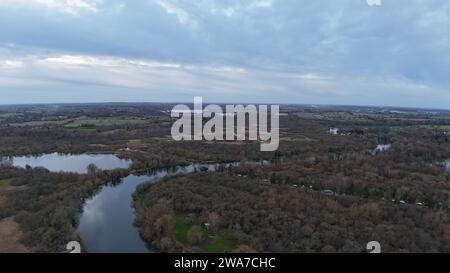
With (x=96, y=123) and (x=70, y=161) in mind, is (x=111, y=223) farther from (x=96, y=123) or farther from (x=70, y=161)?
(x=96, y=123)

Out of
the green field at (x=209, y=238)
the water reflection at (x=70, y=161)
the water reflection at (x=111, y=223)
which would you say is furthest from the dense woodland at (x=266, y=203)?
the water reflection at (x=70, y=161)

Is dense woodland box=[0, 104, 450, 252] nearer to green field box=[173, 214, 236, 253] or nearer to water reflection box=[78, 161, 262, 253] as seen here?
green field box=[173, 214, 236, 253]

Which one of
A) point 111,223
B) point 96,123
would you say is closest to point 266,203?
point 111,223

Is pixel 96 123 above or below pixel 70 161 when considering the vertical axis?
above

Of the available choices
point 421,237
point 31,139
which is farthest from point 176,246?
point 31,139

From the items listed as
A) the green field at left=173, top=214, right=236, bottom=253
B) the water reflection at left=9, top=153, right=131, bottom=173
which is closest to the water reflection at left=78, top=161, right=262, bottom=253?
the green field at left=173, top=214, right=236, bottom=253

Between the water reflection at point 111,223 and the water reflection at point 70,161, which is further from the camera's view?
the water reflection at point 70,161

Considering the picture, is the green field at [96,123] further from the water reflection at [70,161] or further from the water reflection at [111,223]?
the water reflection at [111,223]

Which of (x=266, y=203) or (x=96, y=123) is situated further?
(x=96, y=123)

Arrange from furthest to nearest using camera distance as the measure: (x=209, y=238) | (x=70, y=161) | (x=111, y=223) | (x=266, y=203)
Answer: (x=70, y=161) < (x=266, y=203) < (x=111, y=223) < (x=209, y=238)
